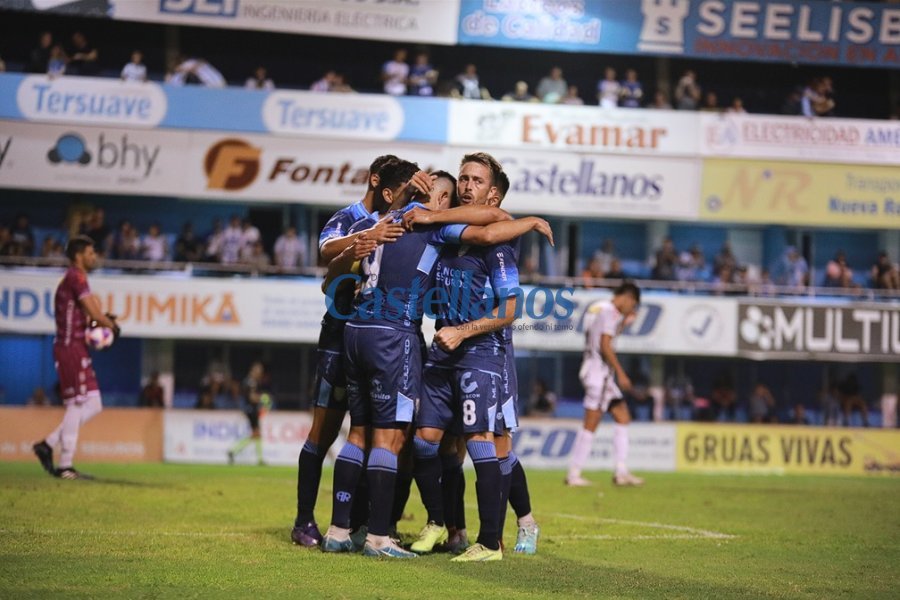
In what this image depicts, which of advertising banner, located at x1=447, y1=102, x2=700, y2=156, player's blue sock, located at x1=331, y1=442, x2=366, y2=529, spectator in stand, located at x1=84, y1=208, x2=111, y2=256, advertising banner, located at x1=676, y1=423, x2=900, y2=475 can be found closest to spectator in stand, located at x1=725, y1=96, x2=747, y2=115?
advertising banner, located at x1=447, y1=102, x2=700, y2=156

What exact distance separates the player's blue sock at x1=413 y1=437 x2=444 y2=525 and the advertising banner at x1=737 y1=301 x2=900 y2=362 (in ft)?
72.4

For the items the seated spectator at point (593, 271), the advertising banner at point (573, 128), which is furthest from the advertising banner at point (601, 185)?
the seated spectator at point (593, 271)

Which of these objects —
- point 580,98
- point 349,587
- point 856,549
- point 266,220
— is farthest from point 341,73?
point 349,587

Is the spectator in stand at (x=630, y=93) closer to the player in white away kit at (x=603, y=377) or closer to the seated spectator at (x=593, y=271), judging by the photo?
the seated spectator at (x=593, y=271)

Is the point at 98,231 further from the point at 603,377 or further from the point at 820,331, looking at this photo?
the point at 820,331

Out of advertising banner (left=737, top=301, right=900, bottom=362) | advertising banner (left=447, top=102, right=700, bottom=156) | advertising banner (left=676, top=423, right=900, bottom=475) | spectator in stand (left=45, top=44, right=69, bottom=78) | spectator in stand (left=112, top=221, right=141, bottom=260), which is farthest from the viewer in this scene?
advertising banner (left=737, top=301, right=900, bottom=362)

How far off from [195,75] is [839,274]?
17732mm

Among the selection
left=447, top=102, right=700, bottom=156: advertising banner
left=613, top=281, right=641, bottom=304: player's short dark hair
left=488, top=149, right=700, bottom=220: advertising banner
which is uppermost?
left=447, top=102, right=700, bottom=156: advertising banner

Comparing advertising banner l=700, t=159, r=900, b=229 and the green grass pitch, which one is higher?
advertising banner l=700, t=159, r=900, b=229

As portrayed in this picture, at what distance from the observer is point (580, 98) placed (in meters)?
33.1

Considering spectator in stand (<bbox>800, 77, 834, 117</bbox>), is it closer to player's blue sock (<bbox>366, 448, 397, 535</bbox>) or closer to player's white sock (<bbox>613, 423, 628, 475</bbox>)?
player's white sock (<bbox>613, 423, 628, 475</bbox>)

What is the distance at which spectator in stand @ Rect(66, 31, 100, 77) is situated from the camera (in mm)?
29672

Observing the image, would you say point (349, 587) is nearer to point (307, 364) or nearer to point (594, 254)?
point (307, 364)

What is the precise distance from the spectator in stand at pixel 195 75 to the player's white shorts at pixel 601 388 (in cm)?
1476
